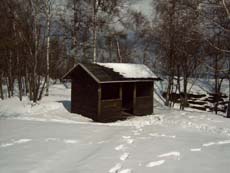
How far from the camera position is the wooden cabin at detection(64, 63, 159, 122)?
1259 cm

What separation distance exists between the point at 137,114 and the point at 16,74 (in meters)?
11.0

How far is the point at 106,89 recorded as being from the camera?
50.2 ft

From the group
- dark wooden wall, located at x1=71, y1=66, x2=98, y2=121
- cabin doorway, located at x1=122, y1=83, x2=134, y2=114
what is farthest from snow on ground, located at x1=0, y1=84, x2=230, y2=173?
cabin doorway, located at x1=122, y1=83, x2=134, y2=114

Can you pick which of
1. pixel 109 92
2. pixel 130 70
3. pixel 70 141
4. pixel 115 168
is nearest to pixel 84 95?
pixel 109 92

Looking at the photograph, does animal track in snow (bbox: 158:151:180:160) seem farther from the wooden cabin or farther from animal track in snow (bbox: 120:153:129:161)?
the wooden cabin

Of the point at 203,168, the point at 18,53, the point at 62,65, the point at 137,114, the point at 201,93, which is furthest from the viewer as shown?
the point at 62,65

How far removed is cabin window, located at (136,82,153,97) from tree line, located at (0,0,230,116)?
3021 mm

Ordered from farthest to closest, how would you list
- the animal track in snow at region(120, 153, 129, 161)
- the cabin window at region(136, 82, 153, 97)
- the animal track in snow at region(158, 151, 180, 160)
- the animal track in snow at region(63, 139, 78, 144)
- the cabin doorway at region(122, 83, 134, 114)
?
the cabin doorway at region(122, 83, 134, 114) → the cabin window at region(136, 82, 153, 97) → the animal track in snow at region(63, 139, 78, 144) → the animal track in snow at region(158, 151, 180, 160) → the animal track in snow at region(120, 153, 129, 161)

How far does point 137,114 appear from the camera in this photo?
14.3 metres

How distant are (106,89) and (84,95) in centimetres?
224

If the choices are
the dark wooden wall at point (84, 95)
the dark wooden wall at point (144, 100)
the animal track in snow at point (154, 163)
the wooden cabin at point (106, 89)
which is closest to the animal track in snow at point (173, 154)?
the animal track in snow at point (154, 163)

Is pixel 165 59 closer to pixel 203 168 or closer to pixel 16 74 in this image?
pixel 16 74

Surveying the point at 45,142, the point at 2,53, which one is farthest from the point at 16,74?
the point at 45,142

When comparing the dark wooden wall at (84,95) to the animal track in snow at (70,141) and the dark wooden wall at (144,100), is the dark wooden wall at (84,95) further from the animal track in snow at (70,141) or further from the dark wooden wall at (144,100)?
the animal track in snow at (70,141)
